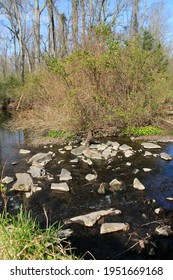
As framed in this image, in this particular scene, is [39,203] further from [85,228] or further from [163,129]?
[163,129]

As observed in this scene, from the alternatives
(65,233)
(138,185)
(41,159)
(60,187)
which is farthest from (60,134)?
(65,233)

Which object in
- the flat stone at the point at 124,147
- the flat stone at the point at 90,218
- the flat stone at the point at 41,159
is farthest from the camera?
the flat stone at the point at 124,147

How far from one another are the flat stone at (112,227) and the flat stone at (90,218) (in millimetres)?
214

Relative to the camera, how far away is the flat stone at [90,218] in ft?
11.9

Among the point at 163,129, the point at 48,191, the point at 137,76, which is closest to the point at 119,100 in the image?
the point at 137,76

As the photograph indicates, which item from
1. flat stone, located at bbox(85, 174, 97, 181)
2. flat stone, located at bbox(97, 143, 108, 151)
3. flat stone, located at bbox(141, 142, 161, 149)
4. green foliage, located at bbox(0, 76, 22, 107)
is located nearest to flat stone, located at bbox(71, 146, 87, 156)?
flat stone, located at bbox(97, 143, 108, 151)

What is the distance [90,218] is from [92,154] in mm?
3358

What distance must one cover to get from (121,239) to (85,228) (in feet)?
1.87

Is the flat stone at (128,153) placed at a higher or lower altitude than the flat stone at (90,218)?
higher

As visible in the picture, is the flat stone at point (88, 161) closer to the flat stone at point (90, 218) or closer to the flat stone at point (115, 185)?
the flat stone at point (115, 185)

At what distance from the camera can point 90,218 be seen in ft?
12.1

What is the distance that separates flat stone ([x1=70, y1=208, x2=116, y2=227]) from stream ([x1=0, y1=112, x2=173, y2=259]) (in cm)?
8

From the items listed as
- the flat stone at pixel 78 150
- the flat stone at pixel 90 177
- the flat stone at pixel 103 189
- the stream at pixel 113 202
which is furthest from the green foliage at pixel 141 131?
the flat stone at pixel 103 189

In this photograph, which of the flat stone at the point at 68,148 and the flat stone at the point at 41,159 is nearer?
the flat stone at the point at 41,159
